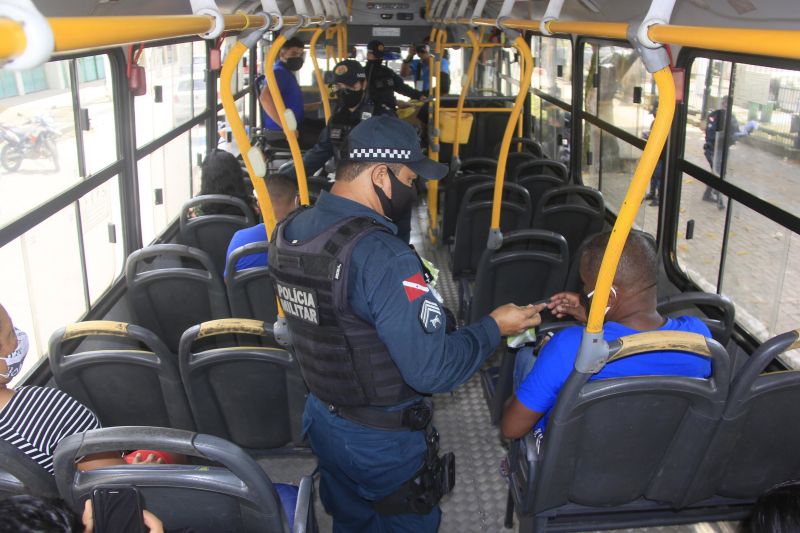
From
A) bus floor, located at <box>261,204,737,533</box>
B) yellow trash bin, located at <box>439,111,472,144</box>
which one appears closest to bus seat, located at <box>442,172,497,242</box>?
yellow trash bin, located at <box>439,111,472,144</box>

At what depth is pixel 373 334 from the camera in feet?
6.60

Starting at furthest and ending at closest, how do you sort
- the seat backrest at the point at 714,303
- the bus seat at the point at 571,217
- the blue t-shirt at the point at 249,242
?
the bus seat at the point at 571,217 < the blue t-shirt at the point at 249,242 < the seat backrest at the point at 714,303

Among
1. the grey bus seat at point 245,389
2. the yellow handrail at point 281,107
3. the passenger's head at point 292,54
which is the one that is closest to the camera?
the grey bus seat at point 245,389

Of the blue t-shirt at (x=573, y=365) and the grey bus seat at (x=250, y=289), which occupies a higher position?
the blue t-shirt at (x=573, y=365)

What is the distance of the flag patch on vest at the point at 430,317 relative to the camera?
1916 millimetres

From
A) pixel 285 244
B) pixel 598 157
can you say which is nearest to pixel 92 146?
pixel 285 244

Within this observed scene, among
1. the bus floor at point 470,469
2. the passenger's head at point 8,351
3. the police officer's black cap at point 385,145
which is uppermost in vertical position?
the police officer's black cap at point 385,145

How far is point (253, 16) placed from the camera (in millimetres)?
2514

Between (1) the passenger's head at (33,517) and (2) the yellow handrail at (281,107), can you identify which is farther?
(2) the yellow handrail at (281,107)

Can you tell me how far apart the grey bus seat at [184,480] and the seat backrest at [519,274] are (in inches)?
84.9

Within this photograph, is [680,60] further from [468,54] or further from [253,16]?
[468,54]

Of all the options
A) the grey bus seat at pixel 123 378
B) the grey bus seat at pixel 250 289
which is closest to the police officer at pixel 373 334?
the grey bus seat at pixel 123 378

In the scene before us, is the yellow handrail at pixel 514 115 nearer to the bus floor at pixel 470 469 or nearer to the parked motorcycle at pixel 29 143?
the bus floor at pixel 470 469

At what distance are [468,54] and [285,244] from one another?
8.65 metres
